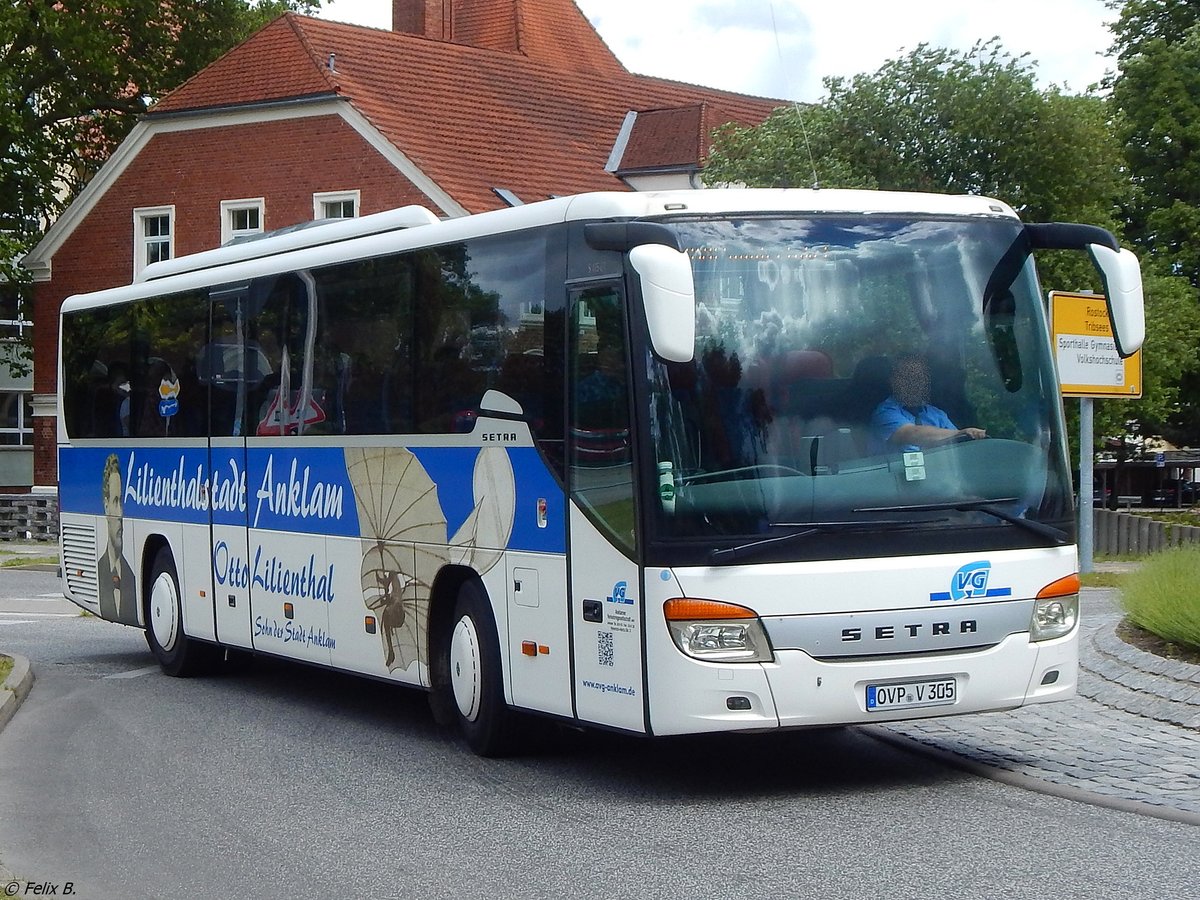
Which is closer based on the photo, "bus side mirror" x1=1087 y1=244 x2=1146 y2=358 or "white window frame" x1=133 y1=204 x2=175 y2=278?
"bus side mirror" x1=1087 y1=244 x2=1146 y2=358

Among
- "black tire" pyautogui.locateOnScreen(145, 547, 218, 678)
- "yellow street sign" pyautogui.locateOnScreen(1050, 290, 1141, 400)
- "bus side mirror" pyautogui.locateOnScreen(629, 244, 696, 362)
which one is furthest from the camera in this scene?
"yellow street sign" pyautogui.locateOnScreen(1050, 290, 1141, 400)

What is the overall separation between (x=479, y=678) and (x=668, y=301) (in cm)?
317

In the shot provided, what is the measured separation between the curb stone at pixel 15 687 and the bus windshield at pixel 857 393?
5.88 metres

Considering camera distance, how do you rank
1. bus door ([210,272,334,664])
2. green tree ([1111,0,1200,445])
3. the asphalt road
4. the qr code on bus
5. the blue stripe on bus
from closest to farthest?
the asphalt road → the qr code on bus → the blue stripe on bus → bus door ([210,272,334,664]) → green tree ([1111,0,1200,445])

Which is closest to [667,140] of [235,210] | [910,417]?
[235,210]

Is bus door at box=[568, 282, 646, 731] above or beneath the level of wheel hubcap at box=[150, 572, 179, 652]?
above

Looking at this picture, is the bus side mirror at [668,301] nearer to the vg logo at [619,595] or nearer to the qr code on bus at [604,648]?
the vg logo at [619,595]

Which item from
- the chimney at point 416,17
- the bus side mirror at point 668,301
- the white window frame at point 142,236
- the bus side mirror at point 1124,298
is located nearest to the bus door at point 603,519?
the bus side mirror at point 668,301

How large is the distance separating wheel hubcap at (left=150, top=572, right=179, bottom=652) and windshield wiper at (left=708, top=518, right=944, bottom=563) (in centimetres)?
762

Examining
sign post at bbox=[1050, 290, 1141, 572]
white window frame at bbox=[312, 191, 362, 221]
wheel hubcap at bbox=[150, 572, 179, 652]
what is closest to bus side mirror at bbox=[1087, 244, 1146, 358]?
wheel hubcap at bbox=[150, 572, 179, 652]

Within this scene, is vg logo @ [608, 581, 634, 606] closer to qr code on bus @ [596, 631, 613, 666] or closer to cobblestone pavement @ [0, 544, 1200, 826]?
qr code on bus @ [596, 631, 613, 666]

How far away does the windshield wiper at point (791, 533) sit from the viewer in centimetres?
878

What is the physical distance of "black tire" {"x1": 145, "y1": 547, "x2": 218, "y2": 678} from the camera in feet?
50.3

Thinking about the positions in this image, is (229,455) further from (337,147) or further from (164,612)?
(337,147)
